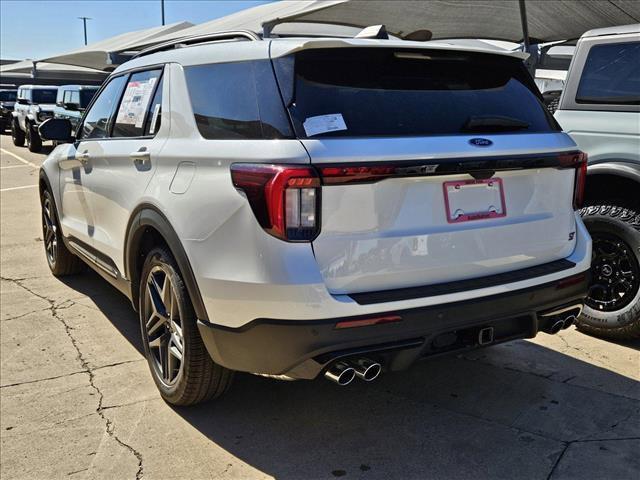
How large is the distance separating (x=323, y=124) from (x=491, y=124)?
0.83 m

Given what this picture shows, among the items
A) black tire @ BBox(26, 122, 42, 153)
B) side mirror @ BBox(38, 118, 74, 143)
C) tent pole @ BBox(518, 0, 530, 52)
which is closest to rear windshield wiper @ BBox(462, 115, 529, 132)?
side mirror @ BBox(38, 118, 74, 143)

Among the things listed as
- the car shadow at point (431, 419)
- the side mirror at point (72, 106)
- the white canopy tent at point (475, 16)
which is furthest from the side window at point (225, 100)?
the side mirror at point (72, 106)

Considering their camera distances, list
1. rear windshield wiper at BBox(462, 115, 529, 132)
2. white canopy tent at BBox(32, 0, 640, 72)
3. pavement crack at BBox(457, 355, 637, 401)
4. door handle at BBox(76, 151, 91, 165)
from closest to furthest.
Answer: rear windshield wiper at BBox(462, 115, 529, 132), pavement crack at BBox(457, 355, 637, 401), door handle at BBox(76, 151, 91, 165), white canopy tent at BBox(32, 0, 640, 72)

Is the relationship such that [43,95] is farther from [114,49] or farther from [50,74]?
[50,74]

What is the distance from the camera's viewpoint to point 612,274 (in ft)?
13.7

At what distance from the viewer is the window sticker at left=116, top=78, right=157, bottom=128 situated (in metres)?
3.51

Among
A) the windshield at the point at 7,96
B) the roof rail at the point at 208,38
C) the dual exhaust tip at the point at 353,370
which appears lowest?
the windshield at the point at 7,96

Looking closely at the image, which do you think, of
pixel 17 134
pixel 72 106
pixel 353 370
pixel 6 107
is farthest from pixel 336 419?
pixel 6 107

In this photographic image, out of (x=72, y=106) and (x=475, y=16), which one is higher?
(x=475, y=16)

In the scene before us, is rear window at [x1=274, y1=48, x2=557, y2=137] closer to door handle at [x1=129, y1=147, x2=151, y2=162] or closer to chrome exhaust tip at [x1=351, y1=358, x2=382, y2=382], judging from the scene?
chrome exhaust tip at [x1=351, y1=358, x2=382, y2=382]

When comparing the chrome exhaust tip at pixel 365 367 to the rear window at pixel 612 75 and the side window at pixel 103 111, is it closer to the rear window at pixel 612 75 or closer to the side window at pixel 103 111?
the side window at pixel 103 111

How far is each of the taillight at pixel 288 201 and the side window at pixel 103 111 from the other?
211 centimetres

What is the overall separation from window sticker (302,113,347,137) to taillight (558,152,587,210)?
1.10m

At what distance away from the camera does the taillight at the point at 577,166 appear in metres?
2.88
